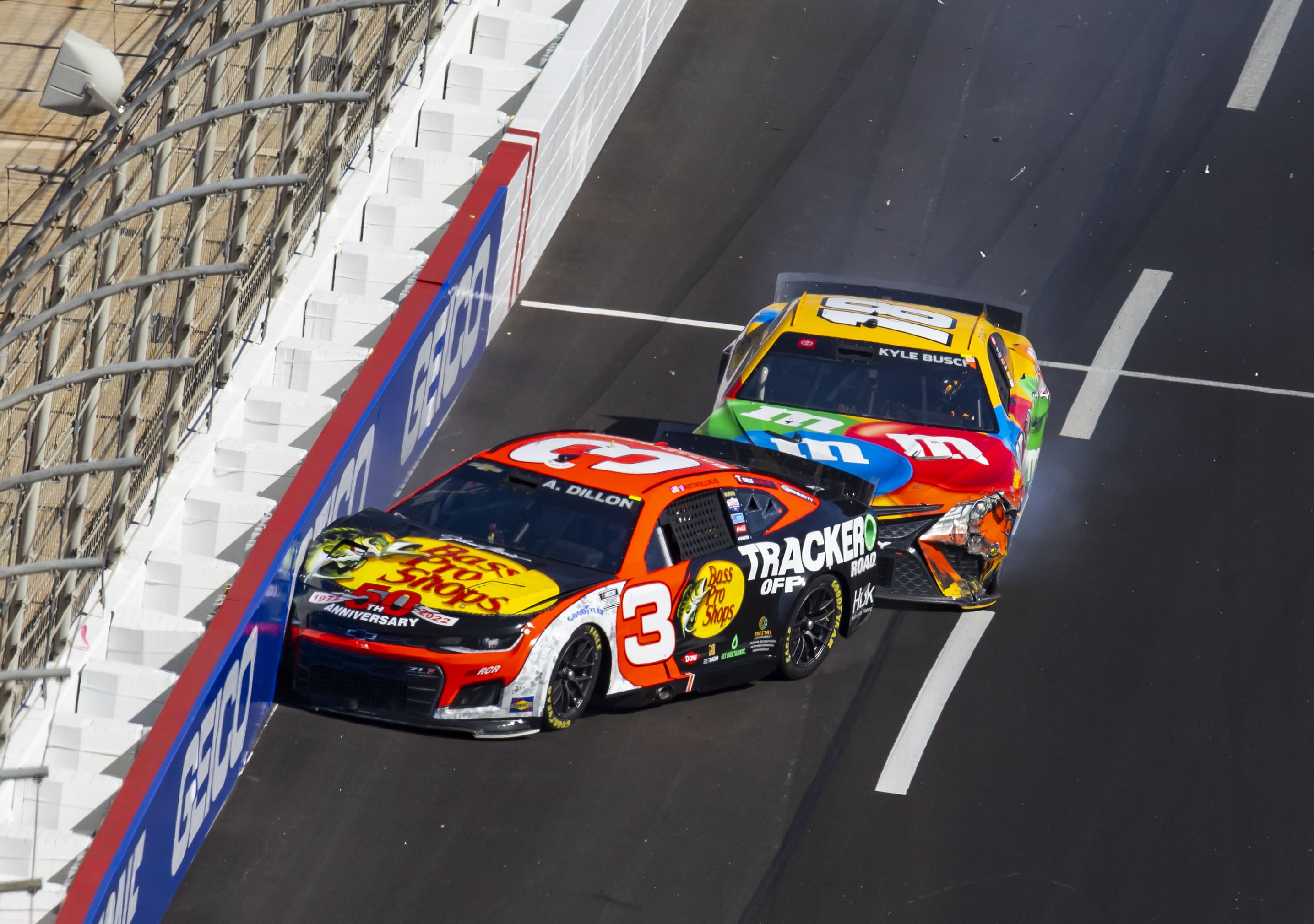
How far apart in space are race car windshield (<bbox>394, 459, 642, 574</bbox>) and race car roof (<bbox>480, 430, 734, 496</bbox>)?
87 millimetres

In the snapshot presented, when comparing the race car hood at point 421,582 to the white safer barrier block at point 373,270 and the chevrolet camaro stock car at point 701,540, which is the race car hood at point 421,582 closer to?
the chevrolet camaro stock car at point 701,540

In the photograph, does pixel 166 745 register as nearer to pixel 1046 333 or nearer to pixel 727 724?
pixel 727 724

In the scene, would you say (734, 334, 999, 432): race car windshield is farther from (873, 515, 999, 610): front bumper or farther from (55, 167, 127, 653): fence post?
(55, 167, 127, 653): fence post

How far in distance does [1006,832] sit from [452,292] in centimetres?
602

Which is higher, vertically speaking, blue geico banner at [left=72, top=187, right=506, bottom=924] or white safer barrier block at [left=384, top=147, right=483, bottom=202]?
white safer barrier block at [left=384, top=147, right=483, bottom=202]

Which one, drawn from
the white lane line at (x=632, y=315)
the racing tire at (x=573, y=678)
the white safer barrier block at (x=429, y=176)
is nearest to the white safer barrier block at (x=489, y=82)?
the white safer barrier block at (x=429, y=176)

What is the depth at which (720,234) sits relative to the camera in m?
18.6

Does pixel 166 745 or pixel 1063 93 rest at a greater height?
pixel 1063 93

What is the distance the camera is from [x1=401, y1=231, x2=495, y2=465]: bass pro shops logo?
1429 cm

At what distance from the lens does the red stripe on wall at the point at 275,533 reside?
9312mm

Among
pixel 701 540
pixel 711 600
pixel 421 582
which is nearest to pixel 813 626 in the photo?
pixel 711 600

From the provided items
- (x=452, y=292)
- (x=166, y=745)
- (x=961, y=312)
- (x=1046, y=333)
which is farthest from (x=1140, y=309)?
(x=166, y=745)

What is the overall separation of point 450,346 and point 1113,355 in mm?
6028

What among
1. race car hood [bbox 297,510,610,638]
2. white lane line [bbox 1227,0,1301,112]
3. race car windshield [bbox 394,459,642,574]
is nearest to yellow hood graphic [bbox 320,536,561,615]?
race car hood [bbox 297,510,610,638]
